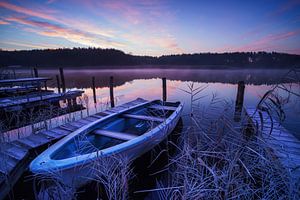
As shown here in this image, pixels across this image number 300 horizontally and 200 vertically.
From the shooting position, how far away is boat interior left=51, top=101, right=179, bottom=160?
109 inches

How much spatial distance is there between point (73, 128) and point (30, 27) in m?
11.4

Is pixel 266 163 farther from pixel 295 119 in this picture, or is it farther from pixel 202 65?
pixel 202 65

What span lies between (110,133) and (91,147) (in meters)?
0.55

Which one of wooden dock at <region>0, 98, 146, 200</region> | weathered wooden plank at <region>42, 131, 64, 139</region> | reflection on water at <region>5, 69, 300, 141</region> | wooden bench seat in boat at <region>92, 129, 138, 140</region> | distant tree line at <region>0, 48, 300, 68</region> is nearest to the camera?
wooden dock at <region>0, 98, 146, 200</region>

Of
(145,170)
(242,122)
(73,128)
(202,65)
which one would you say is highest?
(202,65)

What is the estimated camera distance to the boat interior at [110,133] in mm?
2779

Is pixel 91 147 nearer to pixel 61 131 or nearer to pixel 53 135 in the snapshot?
pixel 53 135

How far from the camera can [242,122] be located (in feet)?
8.00

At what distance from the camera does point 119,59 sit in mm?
57781

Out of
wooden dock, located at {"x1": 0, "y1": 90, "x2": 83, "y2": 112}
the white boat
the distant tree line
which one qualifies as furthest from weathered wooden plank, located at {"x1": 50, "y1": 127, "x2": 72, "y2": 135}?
the distant tree line

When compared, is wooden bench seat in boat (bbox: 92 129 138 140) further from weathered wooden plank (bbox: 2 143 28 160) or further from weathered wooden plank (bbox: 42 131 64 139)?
weathered wooden plank (bbox: 2 143 28 160)

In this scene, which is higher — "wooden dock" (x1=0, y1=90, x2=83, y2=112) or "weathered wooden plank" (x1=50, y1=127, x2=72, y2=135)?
→ "wooden dock" (x1=0, y1=90, x2=83, y2=112)

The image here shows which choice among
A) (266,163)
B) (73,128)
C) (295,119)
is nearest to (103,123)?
(73,128)

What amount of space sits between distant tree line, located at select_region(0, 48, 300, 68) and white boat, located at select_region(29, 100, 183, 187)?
49.0 metres
